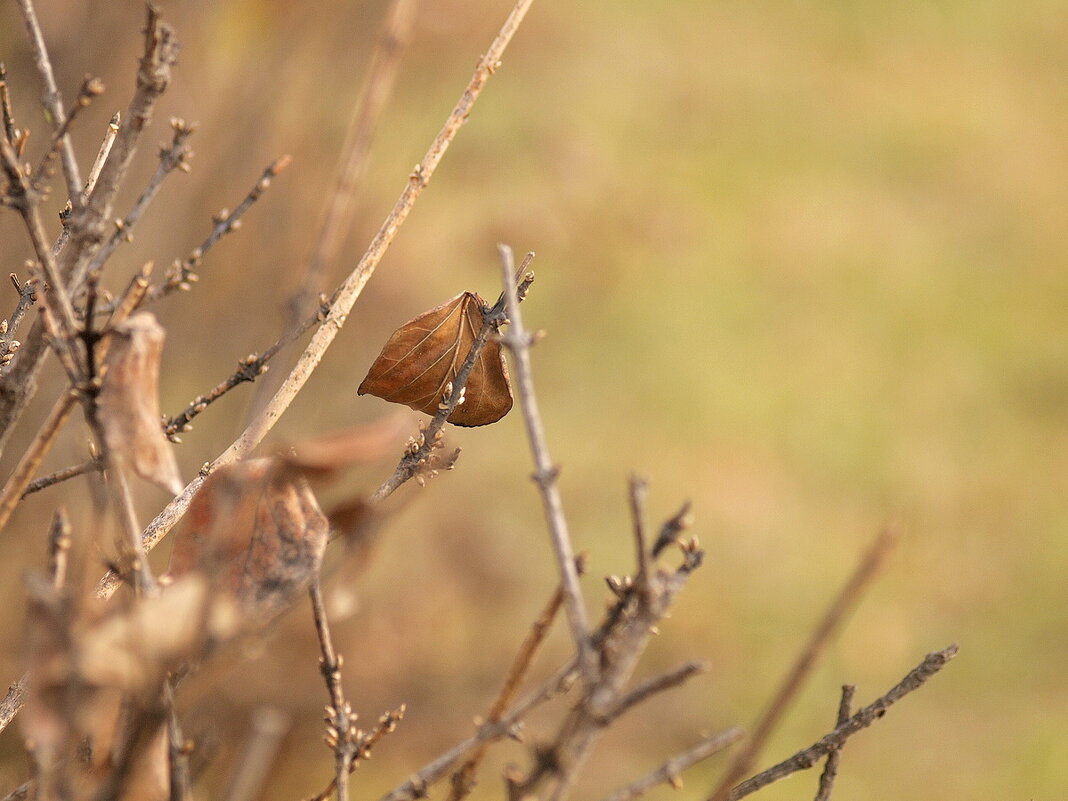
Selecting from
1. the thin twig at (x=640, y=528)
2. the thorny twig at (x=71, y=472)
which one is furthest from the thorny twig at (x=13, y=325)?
the thin twig at (x=640, y=528)

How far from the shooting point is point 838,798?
2.64 m

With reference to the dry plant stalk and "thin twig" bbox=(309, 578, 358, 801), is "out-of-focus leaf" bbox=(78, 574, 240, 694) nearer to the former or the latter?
the dry plant stalk

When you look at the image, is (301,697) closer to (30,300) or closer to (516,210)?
(30,300)

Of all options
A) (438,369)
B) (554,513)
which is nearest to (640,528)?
(554,513)

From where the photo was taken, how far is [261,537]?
0.44 meters

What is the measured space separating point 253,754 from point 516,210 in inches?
89.6

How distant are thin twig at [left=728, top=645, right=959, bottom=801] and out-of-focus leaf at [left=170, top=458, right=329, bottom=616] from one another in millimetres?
264

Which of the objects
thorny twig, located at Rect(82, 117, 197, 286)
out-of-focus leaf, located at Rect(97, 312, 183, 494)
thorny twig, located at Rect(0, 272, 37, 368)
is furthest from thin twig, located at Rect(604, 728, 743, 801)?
thorny twig, located at Rect(0, 272, 37, 368)

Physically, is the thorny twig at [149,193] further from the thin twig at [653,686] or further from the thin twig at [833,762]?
the thin twig at [833,762]

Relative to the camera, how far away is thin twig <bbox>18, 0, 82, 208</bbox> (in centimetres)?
47

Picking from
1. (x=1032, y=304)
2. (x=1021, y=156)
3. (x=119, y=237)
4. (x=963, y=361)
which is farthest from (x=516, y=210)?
(x=1021, y=156)

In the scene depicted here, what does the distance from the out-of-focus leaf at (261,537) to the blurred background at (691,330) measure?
0.11 feet

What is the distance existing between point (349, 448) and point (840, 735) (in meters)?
0.32

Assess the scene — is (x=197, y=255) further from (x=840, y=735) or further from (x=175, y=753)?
(x=840, y=735)
